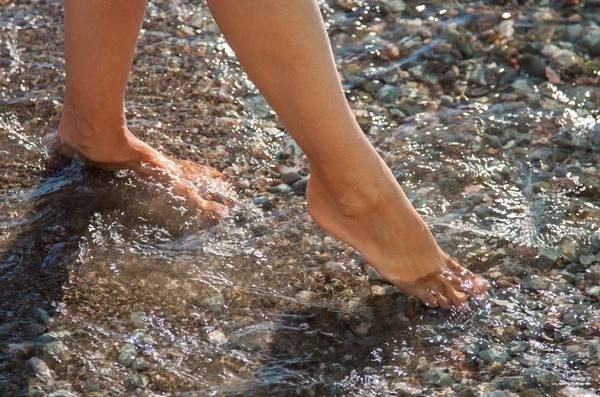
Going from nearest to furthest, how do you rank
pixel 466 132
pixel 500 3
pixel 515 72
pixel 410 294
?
pixel 410 294 < pixel 466 132 < pixel 515 72 < pixel 500 3

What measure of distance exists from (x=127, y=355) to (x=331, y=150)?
84 cm

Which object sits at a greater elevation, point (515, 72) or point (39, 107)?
point (515, 72)

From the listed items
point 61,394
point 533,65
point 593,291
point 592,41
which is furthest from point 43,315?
point 592,41

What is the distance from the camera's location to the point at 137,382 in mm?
2172

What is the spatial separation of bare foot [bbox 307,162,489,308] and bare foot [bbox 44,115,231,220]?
539mm

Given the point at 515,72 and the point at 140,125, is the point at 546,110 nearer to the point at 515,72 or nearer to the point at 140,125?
the point at 515,72

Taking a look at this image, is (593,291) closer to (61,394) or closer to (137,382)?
(137,382)

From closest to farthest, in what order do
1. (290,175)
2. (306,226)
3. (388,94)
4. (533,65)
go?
(306,226) → (290,175) → (388,94) → (533,65)

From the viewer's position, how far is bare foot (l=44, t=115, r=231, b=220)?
2.89 m

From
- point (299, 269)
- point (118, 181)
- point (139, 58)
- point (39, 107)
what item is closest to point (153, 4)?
point (139, 58)

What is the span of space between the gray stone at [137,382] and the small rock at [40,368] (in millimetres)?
220

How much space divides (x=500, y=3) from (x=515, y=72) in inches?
24.3

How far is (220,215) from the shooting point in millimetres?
2848

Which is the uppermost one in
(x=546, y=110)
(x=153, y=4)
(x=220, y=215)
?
(x=153, y=4)
